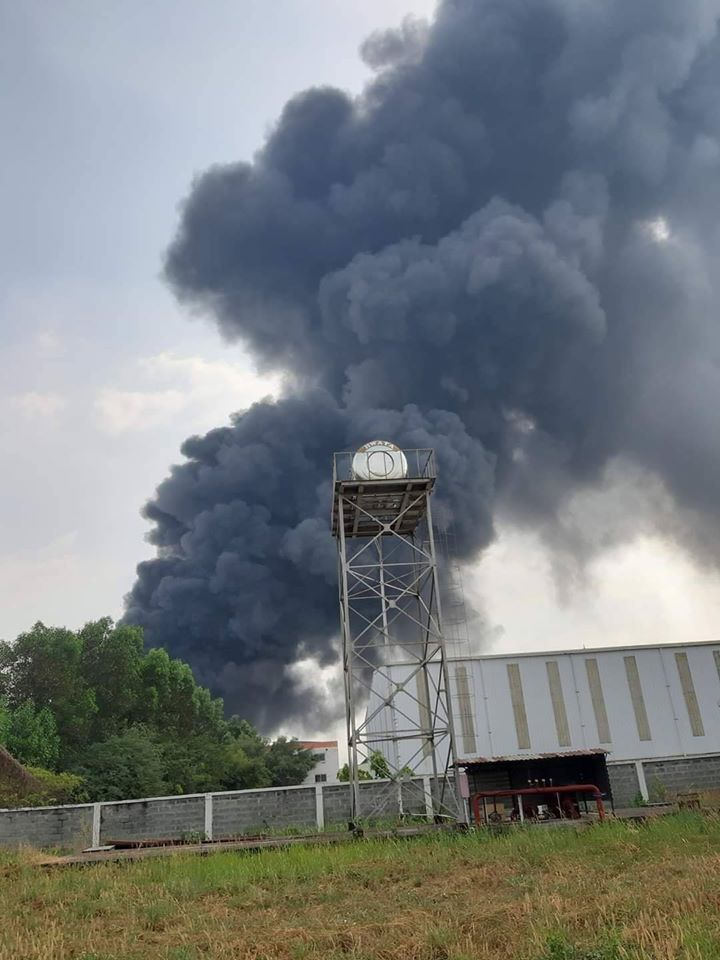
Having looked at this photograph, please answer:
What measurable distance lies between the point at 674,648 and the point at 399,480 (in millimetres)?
28003

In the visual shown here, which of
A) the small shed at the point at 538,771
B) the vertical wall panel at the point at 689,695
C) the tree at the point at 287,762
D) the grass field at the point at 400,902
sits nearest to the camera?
the grass field at the point at 400,902

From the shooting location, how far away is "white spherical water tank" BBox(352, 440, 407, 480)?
82.4ft

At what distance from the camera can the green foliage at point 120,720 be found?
42.7 meters

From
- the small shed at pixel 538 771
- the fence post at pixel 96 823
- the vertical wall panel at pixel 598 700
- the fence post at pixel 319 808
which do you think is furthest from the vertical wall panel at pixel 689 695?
the fence post at pixel 96 823

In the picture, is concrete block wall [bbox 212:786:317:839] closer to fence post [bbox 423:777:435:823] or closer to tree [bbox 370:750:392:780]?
tree [bbox 370:750:392:780]

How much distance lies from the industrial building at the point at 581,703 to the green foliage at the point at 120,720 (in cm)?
1453

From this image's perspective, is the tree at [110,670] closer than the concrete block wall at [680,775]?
No

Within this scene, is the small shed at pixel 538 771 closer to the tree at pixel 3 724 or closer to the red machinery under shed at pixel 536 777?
the red machinery under shed at pixel 536 777

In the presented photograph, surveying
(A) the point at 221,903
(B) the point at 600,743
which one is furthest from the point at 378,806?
(B) the point at 600,743

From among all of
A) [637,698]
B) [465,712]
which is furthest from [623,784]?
[637,698]

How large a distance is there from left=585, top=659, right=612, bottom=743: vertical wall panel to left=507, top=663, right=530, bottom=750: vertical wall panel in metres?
4.03

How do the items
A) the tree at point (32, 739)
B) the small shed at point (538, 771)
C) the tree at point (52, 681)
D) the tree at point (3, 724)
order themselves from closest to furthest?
the small shed at point (538, 771), the tree at point (3, 724), the tree at point (32, 739), the tree at point (52, 681)

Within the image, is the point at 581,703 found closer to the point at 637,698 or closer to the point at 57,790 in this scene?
the point at 637,698

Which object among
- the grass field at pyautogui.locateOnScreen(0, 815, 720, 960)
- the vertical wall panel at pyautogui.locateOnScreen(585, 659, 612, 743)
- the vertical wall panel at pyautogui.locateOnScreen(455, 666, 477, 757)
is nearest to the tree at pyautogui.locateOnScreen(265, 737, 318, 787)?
the vertical wall panel at pyautogui.locateOnScreen(455, 666, 477, 757)
